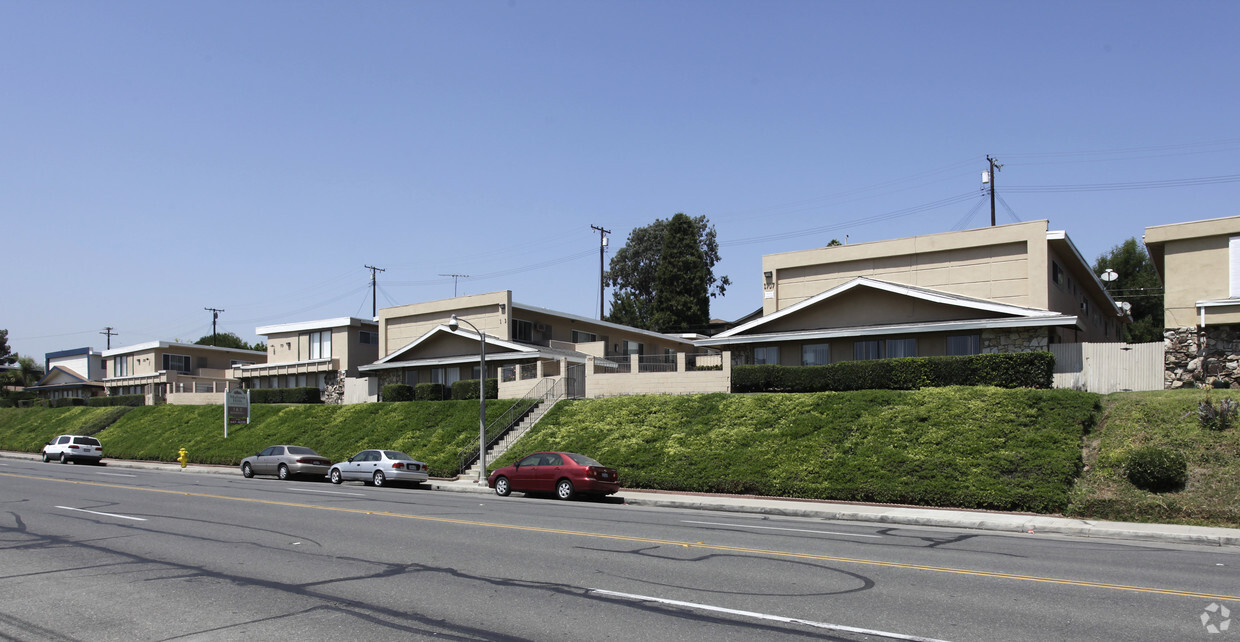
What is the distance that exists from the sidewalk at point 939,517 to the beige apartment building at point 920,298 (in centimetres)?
1049

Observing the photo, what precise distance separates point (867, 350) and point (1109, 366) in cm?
808

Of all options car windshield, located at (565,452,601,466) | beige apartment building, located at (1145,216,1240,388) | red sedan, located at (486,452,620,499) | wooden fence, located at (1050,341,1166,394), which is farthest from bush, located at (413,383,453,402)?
beige apartment building, located at (1145,216,1240,388)

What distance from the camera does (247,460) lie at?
3447 centimetres

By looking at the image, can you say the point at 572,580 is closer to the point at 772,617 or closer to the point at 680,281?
the point at 772,617

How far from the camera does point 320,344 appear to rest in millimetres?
56969

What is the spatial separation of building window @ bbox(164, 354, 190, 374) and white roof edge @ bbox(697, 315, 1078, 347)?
54992 mm

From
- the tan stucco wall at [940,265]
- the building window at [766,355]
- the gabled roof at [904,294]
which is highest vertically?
the tan stucco wall at [940,265]

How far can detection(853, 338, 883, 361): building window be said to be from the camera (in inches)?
1282

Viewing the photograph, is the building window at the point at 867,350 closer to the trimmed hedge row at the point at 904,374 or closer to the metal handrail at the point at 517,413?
the trimmed hedge row at the point at 904,374

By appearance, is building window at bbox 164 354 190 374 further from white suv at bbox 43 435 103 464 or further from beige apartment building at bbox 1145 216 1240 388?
beige apartment building at bbox 1145 216 1240 388

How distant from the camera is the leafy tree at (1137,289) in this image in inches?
2483

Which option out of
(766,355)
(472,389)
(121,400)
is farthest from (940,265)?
(121,400)

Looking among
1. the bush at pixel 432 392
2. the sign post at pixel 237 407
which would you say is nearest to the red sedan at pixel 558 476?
the bush at pixel 432 392

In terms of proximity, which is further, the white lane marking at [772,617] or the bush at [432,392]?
the bush at [432,392]
